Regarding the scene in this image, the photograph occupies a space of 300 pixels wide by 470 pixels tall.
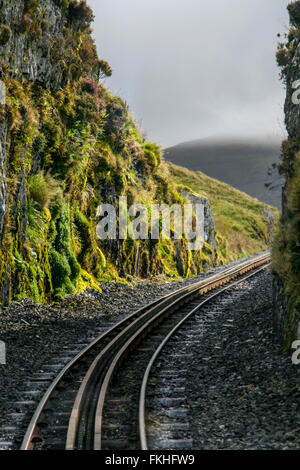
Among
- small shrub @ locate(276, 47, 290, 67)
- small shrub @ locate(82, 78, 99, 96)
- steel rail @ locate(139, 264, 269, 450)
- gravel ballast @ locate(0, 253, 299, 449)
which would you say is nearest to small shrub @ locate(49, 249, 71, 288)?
gravel ballast @ locate(0, 253, 299, 449)

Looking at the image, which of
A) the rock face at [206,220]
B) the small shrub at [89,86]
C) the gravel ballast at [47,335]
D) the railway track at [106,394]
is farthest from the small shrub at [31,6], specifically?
the rock face at [206,220]

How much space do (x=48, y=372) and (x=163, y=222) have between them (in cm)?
2079

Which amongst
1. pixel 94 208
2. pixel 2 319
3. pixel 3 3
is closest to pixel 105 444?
pixel 2 319

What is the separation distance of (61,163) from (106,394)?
42.9 feet

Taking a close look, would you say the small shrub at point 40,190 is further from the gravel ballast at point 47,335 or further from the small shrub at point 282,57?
the small shrub at point 282,57

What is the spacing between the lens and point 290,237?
1002cm

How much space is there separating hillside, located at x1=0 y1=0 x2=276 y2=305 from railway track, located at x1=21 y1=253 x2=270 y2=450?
4.52m

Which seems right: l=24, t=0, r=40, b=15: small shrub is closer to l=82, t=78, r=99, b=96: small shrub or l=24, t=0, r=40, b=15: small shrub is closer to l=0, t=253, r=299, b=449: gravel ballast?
l=82, t=78, r=99, b=96: small shrub

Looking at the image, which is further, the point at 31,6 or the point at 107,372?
the point at 31,6

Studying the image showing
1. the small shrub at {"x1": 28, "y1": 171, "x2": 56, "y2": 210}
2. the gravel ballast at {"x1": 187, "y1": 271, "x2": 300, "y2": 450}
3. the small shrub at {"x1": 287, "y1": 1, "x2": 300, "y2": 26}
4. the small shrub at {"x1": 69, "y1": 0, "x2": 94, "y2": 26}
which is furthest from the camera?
the small shrub at {"x1": 69, "y1": 0, "x2": 94, "y2": 26}

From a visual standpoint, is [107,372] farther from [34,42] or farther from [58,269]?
[34,42]

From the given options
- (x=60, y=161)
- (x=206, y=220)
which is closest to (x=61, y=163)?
(x=60, y=161)

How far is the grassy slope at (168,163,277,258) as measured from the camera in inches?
1909
